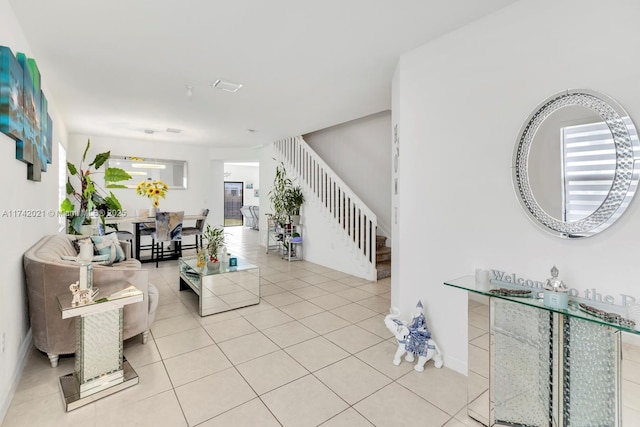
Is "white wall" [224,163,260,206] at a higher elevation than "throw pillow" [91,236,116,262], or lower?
higher

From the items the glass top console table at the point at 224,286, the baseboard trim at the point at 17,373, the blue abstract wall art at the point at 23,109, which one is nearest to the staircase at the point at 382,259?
the glass top console table at the point at 224,286

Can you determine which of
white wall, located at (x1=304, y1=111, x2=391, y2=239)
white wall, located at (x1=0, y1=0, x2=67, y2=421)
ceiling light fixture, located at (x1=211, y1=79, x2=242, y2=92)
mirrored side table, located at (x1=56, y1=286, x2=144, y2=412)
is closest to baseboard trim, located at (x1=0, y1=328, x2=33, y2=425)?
white wall, located at (x1=0, y1=0, x2=67, y2=421)

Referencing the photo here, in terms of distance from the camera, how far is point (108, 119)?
5.16 meters

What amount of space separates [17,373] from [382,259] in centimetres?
454

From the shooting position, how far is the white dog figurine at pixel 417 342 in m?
2.34

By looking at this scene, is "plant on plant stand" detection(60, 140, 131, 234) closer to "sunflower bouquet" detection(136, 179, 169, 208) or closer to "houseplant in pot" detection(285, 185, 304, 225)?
"sunflower bouquet" detection(136, 179, 169, 208)

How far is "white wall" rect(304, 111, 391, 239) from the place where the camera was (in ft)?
18.4

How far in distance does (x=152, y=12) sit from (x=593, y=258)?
10.8 ft

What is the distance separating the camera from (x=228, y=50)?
275 centimetres

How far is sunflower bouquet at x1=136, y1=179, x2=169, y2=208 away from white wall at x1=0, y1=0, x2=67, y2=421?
11.2 feet

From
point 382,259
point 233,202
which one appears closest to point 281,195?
point 382,259

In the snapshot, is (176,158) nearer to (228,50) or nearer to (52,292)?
(228,50)

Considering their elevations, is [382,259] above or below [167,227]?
below

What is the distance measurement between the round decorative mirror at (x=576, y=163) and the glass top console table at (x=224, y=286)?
9.92 ft
